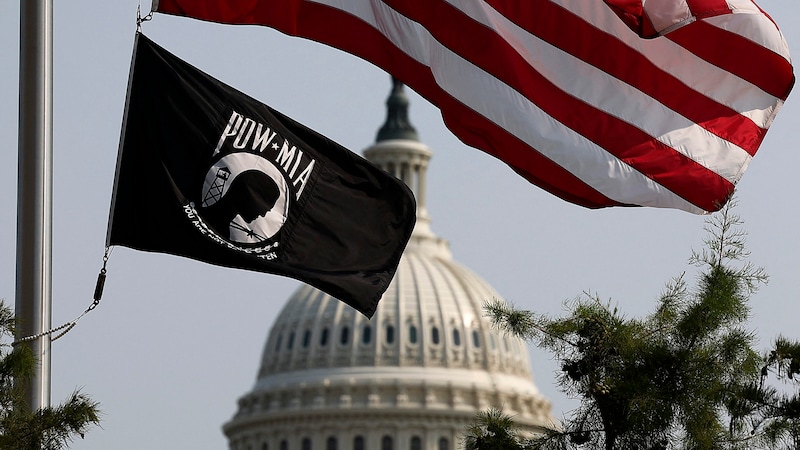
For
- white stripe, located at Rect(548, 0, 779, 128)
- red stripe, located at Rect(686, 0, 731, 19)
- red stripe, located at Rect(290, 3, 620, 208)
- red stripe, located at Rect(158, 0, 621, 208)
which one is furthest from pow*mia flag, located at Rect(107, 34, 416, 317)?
red stripe, located at Rect(686, 0, 731, 19)

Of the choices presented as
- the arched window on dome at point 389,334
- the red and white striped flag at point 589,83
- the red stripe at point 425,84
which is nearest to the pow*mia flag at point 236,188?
the red stripe at point 425,84

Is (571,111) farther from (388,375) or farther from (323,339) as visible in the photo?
(323,339)

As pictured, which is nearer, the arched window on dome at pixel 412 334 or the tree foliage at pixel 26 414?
the tree foliage at pixel 26 414

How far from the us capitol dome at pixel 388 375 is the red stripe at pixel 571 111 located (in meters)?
159

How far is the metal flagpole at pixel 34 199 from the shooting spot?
59.7 ft

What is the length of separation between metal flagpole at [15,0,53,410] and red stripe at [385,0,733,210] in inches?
172

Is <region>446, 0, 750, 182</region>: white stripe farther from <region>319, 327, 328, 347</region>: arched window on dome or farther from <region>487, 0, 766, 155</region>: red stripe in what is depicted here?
<region>319, 327, 328, 347</region>: arched window on dome

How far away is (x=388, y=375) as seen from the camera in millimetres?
187125

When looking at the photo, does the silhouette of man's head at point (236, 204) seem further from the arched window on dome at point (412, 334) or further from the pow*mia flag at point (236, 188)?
the arched window on dome at point (412, 334)

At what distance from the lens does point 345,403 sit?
608ft

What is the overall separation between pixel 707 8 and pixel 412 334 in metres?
170

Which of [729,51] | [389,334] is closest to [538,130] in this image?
[729,51]

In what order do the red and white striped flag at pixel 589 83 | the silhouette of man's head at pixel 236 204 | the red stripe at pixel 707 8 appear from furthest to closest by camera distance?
1. the red and white striped flag at pixel 589 83
2. the red stripe at pixel 707 8
3. the silhouette of man's head at pixel 236 204

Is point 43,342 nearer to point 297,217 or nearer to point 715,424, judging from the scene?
point 297,217
